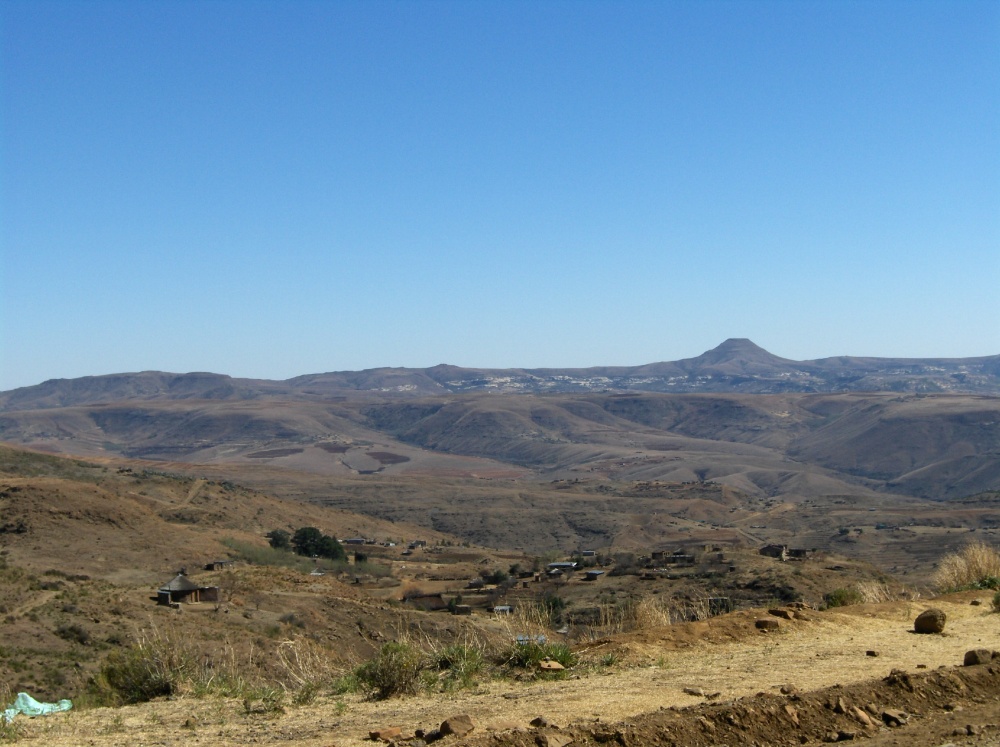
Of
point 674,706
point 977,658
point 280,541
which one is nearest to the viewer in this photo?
point 674,706

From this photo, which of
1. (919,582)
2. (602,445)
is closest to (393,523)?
(919,582)

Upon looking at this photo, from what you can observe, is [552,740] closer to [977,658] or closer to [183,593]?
[977,658]

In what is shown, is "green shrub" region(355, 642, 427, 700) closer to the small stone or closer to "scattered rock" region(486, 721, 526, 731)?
"scattered rock" region(486, 721, 526, 731)

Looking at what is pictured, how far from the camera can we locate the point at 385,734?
7.17 m

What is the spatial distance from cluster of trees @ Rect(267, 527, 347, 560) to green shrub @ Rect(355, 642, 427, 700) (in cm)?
4739

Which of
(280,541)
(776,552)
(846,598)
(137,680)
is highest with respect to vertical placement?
(137,680)

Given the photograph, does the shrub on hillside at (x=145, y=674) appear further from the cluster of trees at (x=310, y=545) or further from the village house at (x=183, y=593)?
the cluster of trees at (x=310, y=545)

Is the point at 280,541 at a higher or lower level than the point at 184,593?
lower

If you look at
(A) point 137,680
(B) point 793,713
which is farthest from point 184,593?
(B) point 793,713

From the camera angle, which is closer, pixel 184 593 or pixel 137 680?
pixel 137 680

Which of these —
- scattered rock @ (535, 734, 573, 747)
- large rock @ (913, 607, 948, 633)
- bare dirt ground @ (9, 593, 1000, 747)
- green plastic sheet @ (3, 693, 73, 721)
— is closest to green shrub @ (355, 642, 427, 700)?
bare dirt ground @ (9, 593, 1000, 747)

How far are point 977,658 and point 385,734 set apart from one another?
564cm

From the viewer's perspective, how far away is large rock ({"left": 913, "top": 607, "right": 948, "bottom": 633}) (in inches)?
442

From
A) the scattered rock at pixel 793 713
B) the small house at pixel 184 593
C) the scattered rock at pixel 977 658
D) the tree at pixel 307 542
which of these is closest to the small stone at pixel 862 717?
the scattered rock at pixel 793 713
